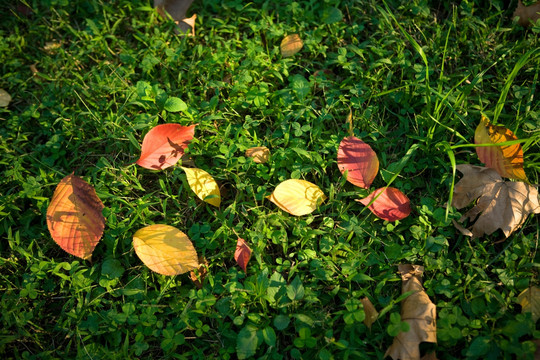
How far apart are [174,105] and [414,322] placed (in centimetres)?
142

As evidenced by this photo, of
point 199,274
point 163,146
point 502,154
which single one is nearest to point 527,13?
point 502,154

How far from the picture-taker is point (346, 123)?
2006 millimetres

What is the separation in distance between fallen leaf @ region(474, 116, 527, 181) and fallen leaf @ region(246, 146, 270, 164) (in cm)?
93

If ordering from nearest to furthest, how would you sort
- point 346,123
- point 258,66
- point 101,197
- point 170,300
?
point 170,300, point 101,197, point 346,123, point 258,66

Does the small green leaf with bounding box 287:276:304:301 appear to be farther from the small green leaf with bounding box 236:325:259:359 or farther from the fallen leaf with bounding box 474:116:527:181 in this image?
the fallen leaf with bounding box 474:116:527:181

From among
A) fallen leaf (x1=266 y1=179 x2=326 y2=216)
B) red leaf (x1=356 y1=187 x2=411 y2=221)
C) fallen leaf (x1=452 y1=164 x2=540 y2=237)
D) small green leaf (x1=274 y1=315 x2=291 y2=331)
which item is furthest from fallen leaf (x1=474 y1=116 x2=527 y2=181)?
small green leaf (x1=274 y1=315 x2=291 y2=331)

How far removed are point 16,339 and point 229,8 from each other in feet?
6.33

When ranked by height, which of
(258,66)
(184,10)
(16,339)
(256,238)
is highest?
(184,10)

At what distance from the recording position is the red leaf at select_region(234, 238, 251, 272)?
1.70m

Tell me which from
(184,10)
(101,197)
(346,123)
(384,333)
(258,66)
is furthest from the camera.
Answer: (184,10)

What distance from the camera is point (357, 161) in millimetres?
1867

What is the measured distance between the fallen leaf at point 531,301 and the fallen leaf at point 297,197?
33.4 inches

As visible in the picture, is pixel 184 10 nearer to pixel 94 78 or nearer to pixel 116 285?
pixel 94 78

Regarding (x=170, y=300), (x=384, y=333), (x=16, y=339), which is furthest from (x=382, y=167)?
(x=16, y=339)
